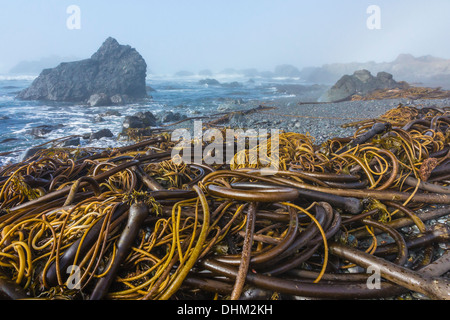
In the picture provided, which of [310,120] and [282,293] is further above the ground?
[310,120]

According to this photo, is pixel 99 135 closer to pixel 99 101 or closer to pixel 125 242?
pixel 125 242

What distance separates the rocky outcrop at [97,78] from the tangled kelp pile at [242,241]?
20.9 meters

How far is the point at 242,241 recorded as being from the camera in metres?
1.58

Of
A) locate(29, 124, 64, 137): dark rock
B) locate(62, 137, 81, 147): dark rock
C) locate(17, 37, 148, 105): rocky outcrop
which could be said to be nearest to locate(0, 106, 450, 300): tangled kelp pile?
locate(62, 137, 81, 147): dark rock

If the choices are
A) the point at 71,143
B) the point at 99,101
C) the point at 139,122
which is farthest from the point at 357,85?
the point at 99,101

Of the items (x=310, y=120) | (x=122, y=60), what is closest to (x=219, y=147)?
(x=310, y=120)

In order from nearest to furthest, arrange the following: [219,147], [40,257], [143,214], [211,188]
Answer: [40,257] → [143,214] → [211,188] → [219,147]

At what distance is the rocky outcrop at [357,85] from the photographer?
57.8 ft

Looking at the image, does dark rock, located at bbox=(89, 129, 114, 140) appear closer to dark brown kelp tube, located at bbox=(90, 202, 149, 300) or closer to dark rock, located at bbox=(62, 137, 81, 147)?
dark rock, located at bbox=(62, 137, 81, 147)

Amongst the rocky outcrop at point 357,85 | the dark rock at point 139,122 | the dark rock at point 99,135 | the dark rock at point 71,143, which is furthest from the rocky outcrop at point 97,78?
the rocky outcrop at point 357,85

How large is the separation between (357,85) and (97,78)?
86.8 ft

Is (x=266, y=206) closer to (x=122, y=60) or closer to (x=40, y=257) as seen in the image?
(x=40, y=257)
